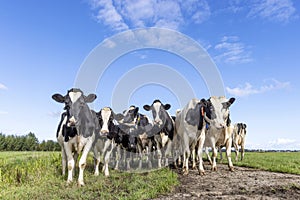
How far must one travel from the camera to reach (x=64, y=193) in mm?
7086

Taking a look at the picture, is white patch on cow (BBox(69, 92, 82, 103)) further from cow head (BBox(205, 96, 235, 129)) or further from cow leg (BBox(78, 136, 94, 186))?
cow head (BBox(205, 96, 235, 129))

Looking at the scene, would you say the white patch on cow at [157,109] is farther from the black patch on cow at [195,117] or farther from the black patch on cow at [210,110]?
the black patch on cow at [210,110]

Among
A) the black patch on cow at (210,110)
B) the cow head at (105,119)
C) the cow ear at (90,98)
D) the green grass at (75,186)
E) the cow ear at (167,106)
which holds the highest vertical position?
the cow ear at (167,106)

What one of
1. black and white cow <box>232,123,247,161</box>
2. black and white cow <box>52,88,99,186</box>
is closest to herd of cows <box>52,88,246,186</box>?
black and white cow <box>52,88,99,186</box>

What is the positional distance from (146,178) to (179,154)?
13.2 ft

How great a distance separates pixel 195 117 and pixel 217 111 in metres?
0.78

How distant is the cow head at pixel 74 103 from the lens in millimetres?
8344

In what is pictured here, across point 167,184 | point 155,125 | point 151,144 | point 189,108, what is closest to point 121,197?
point 167,184

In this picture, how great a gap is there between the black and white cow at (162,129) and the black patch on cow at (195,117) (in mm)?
1688

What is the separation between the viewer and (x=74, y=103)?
8562 mm

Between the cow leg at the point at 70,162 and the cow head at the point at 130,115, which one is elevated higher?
the cow head at the point at 130,115

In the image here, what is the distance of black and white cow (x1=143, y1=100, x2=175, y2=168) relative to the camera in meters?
12.2

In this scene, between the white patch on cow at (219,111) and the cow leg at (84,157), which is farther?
the white patch on cow at (219,111)

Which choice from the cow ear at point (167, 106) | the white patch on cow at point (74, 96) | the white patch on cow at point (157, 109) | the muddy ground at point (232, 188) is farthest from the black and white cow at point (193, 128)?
the white patch on cow at point (74, 96)
